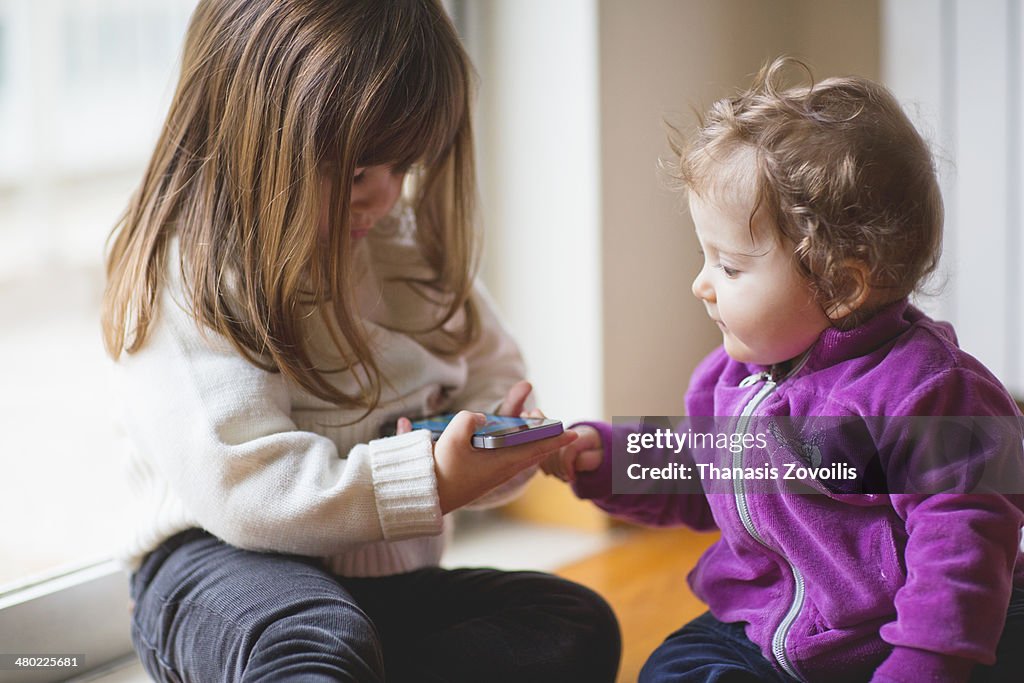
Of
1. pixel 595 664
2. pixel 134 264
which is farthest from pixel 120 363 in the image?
pixel 595 664

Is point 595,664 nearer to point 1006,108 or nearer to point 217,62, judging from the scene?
point 217,62

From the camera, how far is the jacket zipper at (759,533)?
2.14 feet

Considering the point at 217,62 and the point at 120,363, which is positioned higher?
the point at 217,62

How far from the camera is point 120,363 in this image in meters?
0.75

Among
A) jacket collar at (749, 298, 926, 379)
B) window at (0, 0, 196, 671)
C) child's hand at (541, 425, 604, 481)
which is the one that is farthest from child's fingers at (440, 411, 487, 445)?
window at (0, 0, 196, 671)

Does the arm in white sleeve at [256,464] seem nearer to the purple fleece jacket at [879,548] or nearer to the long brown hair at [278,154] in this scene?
Result: the long brown hair at [278,154]

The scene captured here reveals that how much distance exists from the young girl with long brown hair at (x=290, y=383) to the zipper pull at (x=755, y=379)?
14 centimetres

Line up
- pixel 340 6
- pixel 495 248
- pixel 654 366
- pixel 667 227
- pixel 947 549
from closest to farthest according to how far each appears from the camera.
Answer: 1. pixel 947 549
2. pixel 340 6
3. pixel 667 227
4. pixel 654 366
5. pixel 495 248

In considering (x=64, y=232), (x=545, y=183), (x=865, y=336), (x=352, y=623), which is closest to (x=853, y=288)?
(x=865, y=336)

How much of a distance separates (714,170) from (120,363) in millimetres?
456

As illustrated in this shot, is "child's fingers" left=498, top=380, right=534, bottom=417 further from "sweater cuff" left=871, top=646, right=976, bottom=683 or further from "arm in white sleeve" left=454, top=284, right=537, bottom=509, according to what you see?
"sweater cuff" left=871, top=646, right=976, bottom=683

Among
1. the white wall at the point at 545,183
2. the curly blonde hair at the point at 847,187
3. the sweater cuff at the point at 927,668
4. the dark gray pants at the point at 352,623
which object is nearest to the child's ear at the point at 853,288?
the curly blonde hair at the point at 847,187

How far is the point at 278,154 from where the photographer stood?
71 centimetres

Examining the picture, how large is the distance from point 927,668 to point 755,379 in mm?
224
